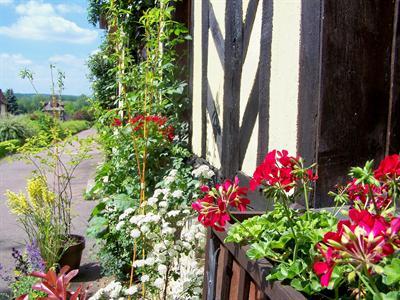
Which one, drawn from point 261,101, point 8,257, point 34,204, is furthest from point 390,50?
point 8,257

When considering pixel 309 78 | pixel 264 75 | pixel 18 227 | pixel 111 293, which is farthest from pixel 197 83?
pixel 18 227

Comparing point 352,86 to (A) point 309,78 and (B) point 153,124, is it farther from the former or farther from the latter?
(B) point 153,124

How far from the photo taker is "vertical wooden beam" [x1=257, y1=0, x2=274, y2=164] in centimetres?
227

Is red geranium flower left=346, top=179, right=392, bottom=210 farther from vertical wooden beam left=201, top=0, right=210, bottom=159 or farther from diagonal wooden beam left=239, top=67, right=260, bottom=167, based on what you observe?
vertical wooden beam left=201, top=0, right=210, bottom=159

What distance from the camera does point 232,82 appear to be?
288 cm

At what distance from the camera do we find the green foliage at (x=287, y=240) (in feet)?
3.24

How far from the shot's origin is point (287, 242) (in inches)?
43.7

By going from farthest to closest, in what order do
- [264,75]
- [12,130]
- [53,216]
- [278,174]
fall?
[12,130], [53,216], [264,75], [278,174]

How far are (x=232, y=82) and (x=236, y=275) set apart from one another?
1.68 m

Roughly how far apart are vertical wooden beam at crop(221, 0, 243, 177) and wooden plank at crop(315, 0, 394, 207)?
1059 mm

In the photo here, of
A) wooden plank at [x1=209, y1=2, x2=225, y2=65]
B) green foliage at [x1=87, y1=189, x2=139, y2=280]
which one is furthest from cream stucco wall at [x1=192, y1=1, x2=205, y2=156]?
green foliage at [x1=87, y1=189, x2=139, y2=280]

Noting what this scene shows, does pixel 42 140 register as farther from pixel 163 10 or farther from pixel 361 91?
pixel 361 91

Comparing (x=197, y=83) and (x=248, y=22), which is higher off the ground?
(x=248, y=22)

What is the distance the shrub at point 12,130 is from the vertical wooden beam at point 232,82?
21767 mm
